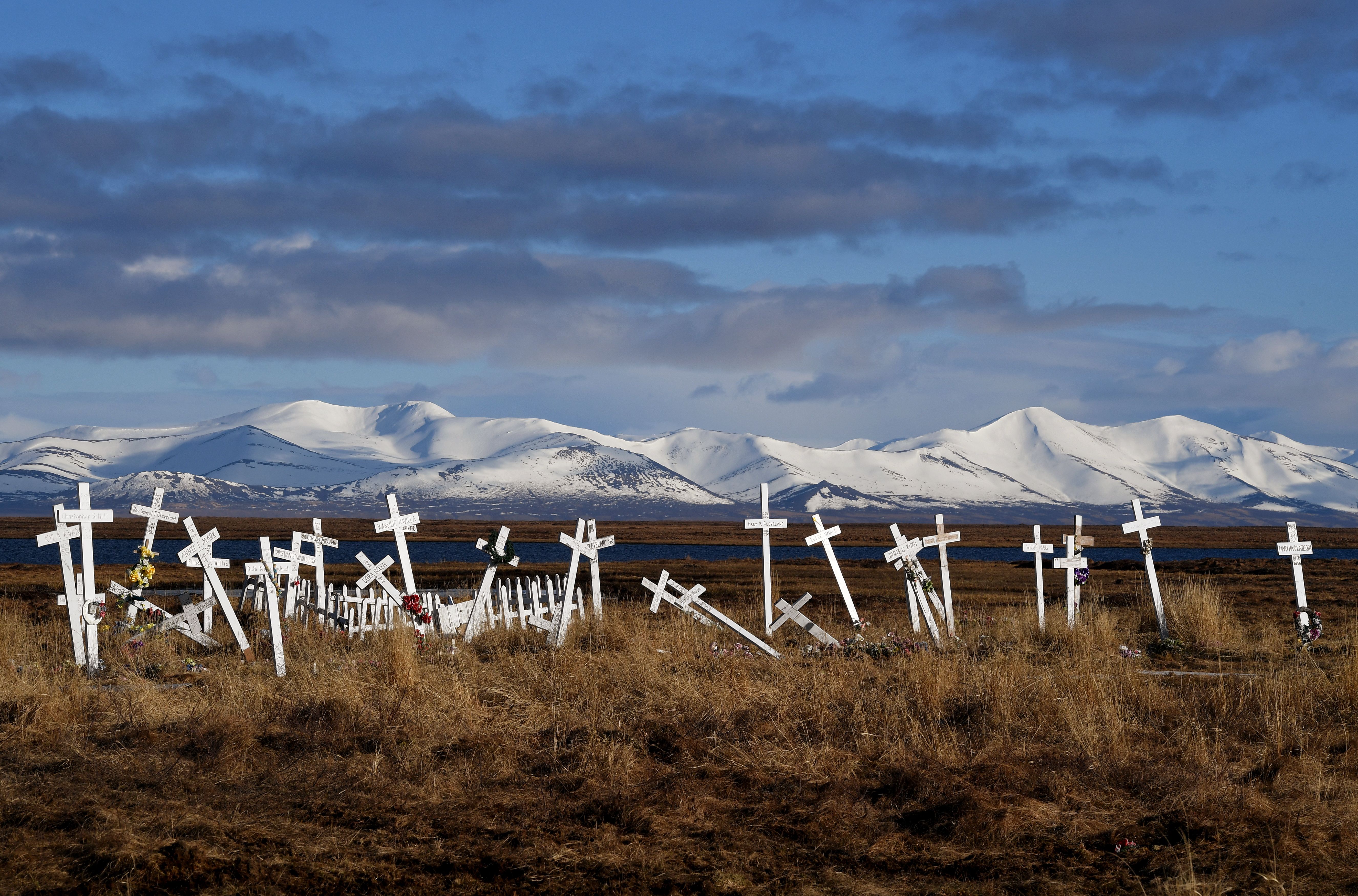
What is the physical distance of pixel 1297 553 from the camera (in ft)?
51.0

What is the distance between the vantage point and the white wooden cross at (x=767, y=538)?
14.8 m

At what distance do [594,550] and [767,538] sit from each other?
2.73 m

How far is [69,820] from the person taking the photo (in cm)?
689

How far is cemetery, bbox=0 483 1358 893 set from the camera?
6312mm

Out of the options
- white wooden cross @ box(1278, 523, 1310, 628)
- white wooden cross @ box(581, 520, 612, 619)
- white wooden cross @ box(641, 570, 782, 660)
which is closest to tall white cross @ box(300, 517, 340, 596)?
white wooden cross @ box(581, 520, 612, 619)

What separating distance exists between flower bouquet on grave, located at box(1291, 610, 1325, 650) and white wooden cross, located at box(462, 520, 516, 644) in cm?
921

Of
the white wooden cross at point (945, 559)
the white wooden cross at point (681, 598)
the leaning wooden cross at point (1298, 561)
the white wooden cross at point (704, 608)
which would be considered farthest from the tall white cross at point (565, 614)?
the leaning wooden cross at point (1298, 561)

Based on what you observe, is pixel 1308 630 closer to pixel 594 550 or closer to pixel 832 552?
pixel 832 552

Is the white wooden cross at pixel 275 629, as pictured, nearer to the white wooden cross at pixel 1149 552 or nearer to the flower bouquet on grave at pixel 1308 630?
the white wooden cross at pixel 1149 552

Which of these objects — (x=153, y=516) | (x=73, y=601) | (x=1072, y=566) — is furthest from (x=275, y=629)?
(x=1072, y=566)

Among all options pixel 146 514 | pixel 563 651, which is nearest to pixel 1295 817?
pixel 563 651

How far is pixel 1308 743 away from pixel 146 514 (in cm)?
1258

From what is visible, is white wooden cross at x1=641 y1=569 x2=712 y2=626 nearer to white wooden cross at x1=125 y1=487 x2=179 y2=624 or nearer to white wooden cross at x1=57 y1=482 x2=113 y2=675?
white wooden cross at x1=125 y1=487 x2=179 y2=624

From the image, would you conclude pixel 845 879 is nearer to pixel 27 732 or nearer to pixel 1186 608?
pixel 27 732
